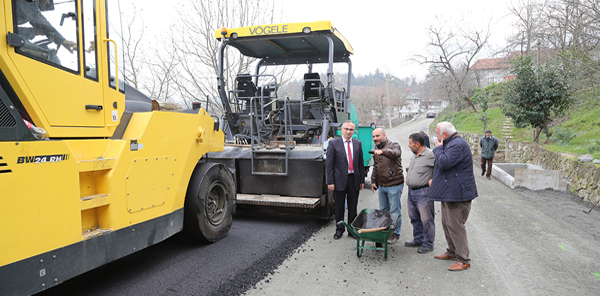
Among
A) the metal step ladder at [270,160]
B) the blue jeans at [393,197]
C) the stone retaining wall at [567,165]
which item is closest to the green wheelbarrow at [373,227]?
the blue jeans at [393,197]

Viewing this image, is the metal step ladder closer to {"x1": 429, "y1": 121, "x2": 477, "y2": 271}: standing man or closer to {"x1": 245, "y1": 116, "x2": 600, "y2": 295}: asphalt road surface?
{"x1": 245, "y1": 116, "x2": 600, "y2": 295}: asphalt road surface

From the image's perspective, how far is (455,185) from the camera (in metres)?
4.33

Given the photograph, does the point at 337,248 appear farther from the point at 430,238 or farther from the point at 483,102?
the point at 483,102

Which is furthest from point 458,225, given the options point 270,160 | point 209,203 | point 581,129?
point 581,129

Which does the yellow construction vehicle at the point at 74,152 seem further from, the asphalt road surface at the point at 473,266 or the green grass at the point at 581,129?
the green grass at the point at 581,129

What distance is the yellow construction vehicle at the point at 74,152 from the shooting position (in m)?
2.54

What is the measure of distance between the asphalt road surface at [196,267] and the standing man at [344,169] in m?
0.74

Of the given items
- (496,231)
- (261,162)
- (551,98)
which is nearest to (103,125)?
(261,162)

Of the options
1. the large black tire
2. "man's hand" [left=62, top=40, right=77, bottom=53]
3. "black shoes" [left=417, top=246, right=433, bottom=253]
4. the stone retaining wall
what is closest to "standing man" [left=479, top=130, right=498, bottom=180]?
the stone retaining wall

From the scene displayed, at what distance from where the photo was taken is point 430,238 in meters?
4.94

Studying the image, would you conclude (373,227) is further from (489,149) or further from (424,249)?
(489,149)

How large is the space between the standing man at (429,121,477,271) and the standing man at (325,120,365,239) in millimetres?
1199

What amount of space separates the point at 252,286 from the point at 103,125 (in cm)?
213

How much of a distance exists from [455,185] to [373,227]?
1.14 metres
